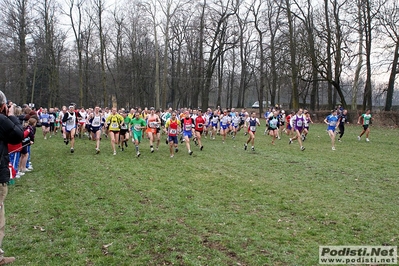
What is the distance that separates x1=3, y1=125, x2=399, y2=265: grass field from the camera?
4859 mm

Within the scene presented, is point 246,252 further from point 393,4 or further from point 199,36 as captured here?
point 199,36

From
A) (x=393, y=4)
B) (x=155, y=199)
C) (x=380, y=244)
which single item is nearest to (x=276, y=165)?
(x=155, y=199)

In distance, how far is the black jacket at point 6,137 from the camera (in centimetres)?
415

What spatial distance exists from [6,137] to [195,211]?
3.66 metres

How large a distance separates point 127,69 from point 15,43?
16.2 metres

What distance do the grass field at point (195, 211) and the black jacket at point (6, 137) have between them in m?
1.25

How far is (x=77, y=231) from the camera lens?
18.3 feet

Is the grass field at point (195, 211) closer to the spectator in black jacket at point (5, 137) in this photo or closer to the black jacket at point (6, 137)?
the spectator in black jacket at point (5, 137)

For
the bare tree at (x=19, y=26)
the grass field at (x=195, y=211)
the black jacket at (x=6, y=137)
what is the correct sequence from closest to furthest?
the black jacket at (x=6, y=137) → the grass field at (x=195, y=211) → the bare tree at (x=19, y=26)

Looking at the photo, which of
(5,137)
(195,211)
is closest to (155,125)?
(195,211)

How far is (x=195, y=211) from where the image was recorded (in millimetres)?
6613

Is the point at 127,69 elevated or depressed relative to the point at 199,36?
depressed

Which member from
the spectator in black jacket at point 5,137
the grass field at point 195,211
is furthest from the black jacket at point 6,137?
the grass field at point 195,211

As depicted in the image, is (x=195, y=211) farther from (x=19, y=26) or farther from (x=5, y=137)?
(x=19, y=26)
